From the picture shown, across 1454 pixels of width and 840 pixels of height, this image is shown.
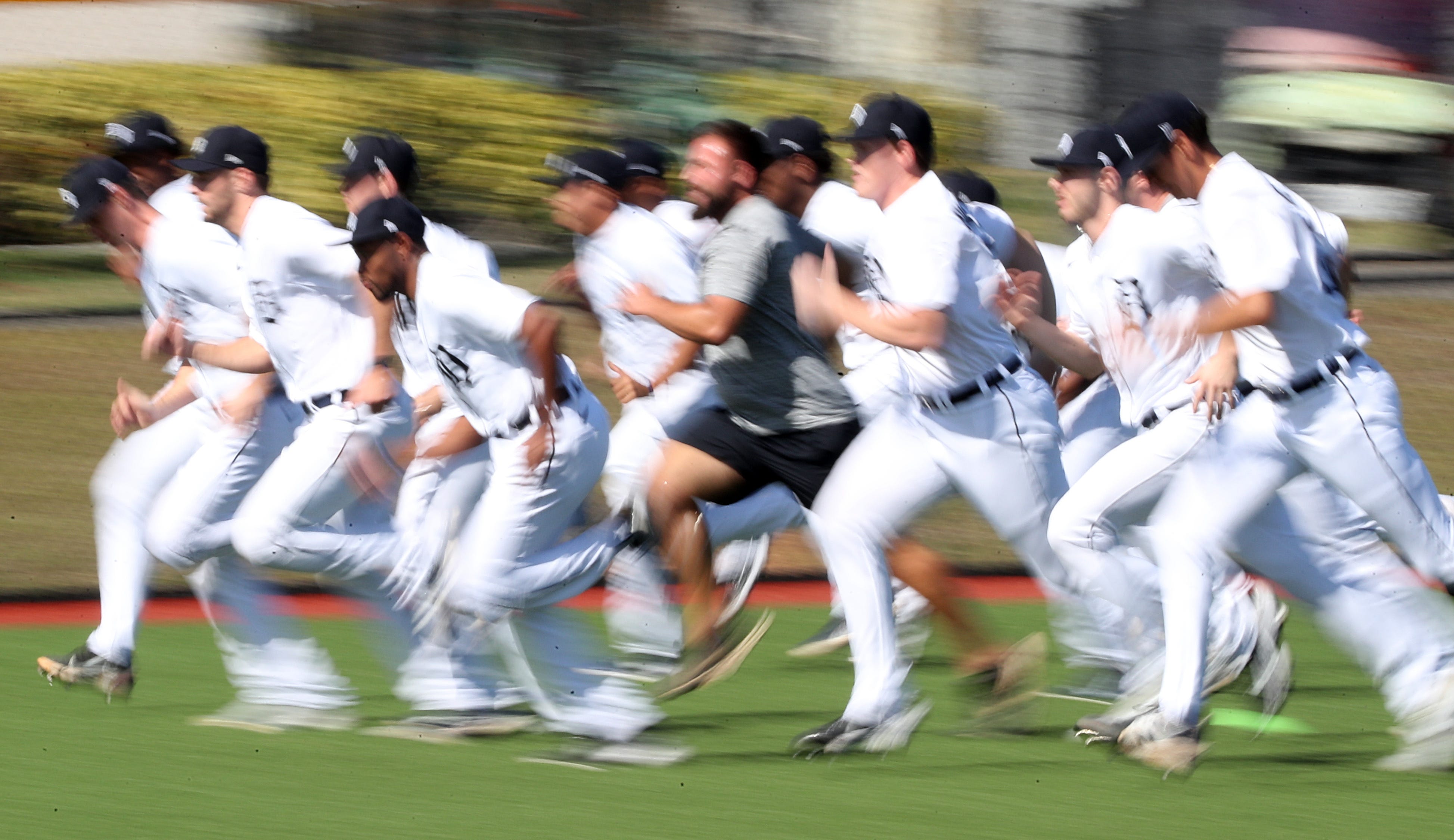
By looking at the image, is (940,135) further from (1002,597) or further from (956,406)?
(956,406)

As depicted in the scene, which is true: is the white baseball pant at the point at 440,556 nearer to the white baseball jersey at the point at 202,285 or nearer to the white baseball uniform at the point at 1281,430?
the white baseball jersey at the point at 202,285

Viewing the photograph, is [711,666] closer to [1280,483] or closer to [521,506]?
[521,506]

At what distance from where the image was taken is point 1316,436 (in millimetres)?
5895

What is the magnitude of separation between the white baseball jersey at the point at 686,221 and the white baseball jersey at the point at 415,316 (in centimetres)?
140

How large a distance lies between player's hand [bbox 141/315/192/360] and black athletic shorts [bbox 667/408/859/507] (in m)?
1.69

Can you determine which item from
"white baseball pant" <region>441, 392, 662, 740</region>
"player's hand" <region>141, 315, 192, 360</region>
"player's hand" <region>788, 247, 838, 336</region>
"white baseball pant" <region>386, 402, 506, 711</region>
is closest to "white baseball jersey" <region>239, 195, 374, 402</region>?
"player's hand" <region>141, 315, 192, 360</region>

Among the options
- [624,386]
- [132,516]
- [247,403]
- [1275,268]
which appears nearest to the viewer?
[1275,268]

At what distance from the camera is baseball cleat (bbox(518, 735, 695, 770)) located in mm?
6062

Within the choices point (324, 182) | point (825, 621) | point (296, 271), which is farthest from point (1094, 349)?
point (324, 182)

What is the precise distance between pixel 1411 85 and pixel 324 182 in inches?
362

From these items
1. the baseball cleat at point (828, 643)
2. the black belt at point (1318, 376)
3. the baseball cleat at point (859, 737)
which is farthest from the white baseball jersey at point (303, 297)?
the black belt at point (1318, 376)

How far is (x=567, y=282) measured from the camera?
7.71 metres

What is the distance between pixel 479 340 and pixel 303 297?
2.87 ft

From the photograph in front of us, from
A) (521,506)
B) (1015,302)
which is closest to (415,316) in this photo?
(521,506)
